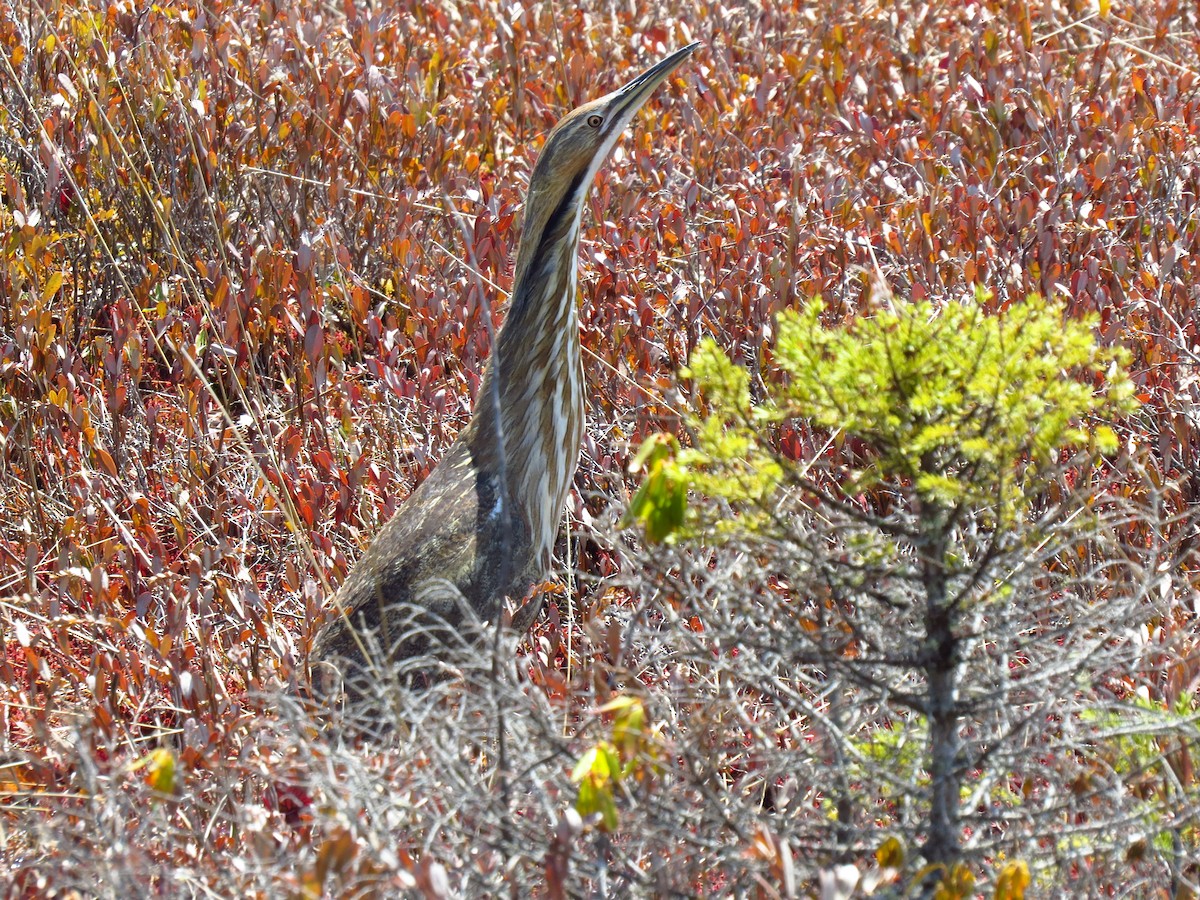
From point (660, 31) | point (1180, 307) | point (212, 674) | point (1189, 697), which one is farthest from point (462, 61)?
point (1189, 697)

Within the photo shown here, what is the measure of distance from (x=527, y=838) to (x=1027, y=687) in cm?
95

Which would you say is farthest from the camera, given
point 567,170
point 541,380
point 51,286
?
point 51,286

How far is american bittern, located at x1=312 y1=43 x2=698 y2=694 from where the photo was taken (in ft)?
12.0

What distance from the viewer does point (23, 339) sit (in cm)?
468

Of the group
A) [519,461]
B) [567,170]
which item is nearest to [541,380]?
[519,461]

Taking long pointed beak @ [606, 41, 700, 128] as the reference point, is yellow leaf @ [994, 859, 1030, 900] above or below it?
below

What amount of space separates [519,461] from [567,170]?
A: 2.70ft

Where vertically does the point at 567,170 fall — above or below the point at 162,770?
above

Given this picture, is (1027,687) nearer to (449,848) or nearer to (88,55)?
(449,848)

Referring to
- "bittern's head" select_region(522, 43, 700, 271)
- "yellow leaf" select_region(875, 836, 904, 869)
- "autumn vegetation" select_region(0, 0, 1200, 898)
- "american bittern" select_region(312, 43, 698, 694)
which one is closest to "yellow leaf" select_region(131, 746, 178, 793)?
"autumn vegetation" select_region(0, 0, 1200, 898)

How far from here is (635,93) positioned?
13.3 feet

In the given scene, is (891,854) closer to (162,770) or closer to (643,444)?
(643,444)

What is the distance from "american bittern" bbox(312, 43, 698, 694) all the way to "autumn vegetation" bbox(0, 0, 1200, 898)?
0.19 meters

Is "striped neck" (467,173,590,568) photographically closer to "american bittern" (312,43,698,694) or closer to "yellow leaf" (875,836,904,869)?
"american bittern" (312,43,698,694)
